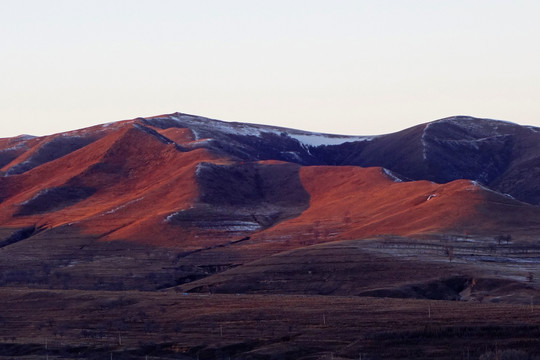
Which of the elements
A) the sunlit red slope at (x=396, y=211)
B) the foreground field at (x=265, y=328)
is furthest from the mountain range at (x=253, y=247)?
Result: the sunlit red slope at (x=396, y=211)

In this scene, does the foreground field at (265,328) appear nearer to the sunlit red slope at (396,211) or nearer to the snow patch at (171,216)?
the sunlit red slope at (396,211)

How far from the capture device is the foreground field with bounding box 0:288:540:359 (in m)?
57.9

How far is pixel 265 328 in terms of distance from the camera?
6769 centimetres

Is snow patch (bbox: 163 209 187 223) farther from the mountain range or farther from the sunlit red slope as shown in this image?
the sunlit red slope

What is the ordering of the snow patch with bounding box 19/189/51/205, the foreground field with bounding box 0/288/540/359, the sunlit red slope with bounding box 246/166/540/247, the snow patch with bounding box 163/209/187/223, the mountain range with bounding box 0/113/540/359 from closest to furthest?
the foreground field with bounding box 0/288/540/359, the mountain range with bounding box 0/113/540/359, the sunlit red slope with bounding box 246/166/540/247, the snow patch with bounding box 163/209/187/223, the snow patch with bounding box 19/189/51/205

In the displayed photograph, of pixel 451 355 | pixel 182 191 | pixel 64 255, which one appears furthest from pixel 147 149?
pixel 451 355

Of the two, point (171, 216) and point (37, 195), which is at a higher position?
point (37, 195)

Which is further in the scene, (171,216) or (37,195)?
(37,195)

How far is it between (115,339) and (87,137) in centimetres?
13585

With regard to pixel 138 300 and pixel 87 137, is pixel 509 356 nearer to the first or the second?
pixel 138 300

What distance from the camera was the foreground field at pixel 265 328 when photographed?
2281 inches

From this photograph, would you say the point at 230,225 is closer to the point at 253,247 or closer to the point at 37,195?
the point at 253,247

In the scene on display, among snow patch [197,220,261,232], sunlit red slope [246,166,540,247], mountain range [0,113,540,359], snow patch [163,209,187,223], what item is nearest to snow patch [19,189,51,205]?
mountain range [0,113,540,359]

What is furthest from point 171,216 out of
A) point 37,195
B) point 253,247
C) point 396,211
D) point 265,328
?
point 265,328
